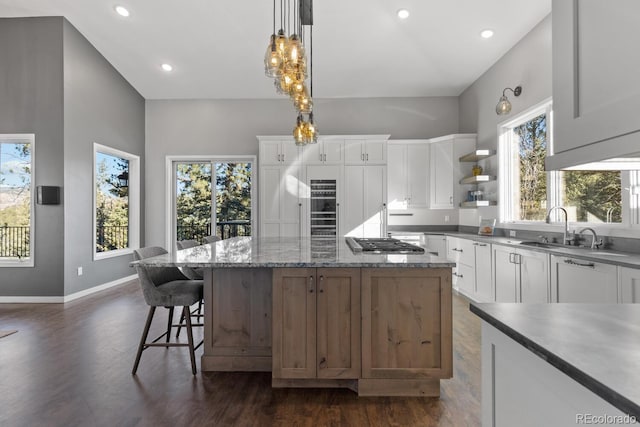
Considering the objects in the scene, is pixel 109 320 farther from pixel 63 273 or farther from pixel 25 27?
pixel 25 27

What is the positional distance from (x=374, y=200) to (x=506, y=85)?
2449 millimetres

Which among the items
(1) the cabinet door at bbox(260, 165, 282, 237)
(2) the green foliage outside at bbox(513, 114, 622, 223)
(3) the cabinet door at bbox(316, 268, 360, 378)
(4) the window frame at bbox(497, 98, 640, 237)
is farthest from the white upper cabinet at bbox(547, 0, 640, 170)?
(1) the cabinet door at bbox(260, 165, 282, 237)

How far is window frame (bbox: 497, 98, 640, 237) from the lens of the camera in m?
2.71

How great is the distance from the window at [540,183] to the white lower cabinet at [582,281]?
73cm

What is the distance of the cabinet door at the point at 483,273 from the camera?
3977 millimetres

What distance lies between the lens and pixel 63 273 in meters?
4.56

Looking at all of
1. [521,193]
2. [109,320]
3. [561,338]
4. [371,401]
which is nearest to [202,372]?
[371,401]

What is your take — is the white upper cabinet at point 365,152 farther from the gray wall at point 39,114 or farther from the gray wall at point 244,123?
the gray wall at point 39,114

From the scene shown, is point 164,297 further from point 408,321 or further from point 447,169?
point 447,169

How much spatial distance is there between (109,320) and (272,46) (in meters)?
3.39

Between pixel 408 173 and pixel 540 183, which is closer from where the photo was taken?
pixel 540 183

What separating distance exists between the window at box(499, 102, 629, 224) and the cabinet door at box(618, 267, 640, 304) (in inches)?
35.0

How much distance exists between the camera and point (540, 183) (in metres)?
4.09

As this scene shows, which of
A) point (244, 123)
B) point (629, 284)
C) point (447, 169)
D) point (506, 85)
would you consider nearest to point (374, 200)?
point (447, 169)
